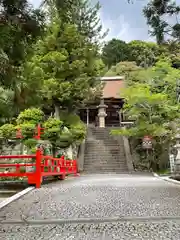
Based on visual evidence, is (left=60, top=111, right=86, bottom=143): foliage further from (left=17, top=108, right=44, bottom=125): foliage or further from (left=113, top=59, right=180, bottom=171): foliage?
(left=17, top=108, right=44, bottom=125): foliage

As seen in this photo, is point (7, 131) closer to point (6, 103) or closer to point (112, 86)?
point (6, 103)

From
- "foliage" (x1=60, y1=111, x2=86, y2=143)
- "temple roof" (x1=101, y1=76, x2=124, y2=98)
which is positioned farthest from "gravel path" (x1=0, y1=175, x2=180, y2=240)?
"temple roof" (x1=101, y1=76, x2=124, y2=98)

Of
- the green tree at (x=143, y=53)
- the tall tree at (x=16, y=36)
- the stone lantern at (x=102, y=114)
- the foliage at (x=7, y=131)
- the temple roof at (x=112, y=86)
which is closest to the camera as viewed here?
the tall tree at (x=16, y=36)

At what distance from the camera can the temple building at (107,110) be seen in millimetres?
18906

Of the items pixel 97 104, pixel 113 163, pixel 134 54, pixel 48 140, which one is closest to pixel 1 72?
pixel 48 140

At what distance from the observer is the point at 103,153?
565 inches

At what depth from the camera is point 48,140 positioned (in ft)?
37.6

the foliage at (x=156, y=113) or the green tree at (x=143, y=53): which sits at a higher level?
the green tree at (x=143, y=53)

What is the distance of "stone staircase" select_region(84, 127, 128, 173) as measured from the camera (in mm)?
12927

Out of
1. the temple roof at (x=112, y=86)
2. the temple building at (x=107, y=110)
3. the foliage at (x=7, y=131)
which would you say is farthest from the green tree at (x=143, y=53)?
the foliage at (x=7, y=131)

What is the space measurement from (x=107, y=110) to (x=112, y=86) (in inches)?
106

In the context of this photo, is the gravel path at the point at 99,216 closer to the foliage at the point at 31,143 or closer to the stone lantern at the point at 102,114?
the foliage at the point at 31,143

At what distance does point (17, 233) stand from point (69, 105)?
11.8 metres

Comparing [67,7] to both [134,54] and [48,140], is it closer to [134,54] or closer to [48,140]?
[48,140]
